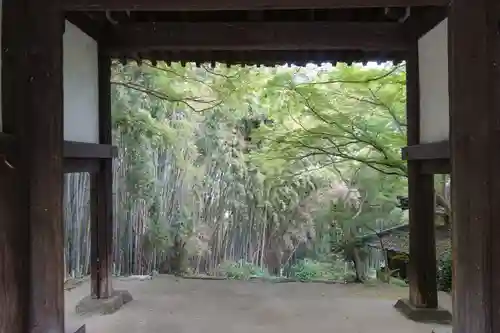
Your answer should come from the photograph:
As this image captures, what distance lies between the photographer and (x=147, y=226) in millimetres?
7508

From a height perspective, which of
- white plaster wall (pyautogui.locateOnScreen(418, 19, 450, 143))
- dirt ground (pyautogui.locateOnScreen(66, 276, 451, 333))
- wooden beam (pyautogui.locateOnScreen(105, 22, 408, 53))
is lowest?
dirt ground (pyautogui.locateOnScreen(66, 276, 451, 333))

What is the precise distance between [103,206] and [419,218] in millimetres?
2683

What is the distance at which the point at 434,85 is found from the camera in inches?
A: 150

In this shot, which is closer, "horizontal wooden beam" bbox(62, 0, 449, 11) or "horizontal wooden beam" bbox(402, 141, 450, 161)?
"horizontal wooden beam" bbox(62, 0, 449, 11)

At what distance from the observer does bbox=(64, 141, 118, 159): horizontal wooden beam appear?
3.44m

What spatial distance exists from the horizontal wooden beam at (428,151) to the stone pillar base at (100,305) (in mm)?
2735
